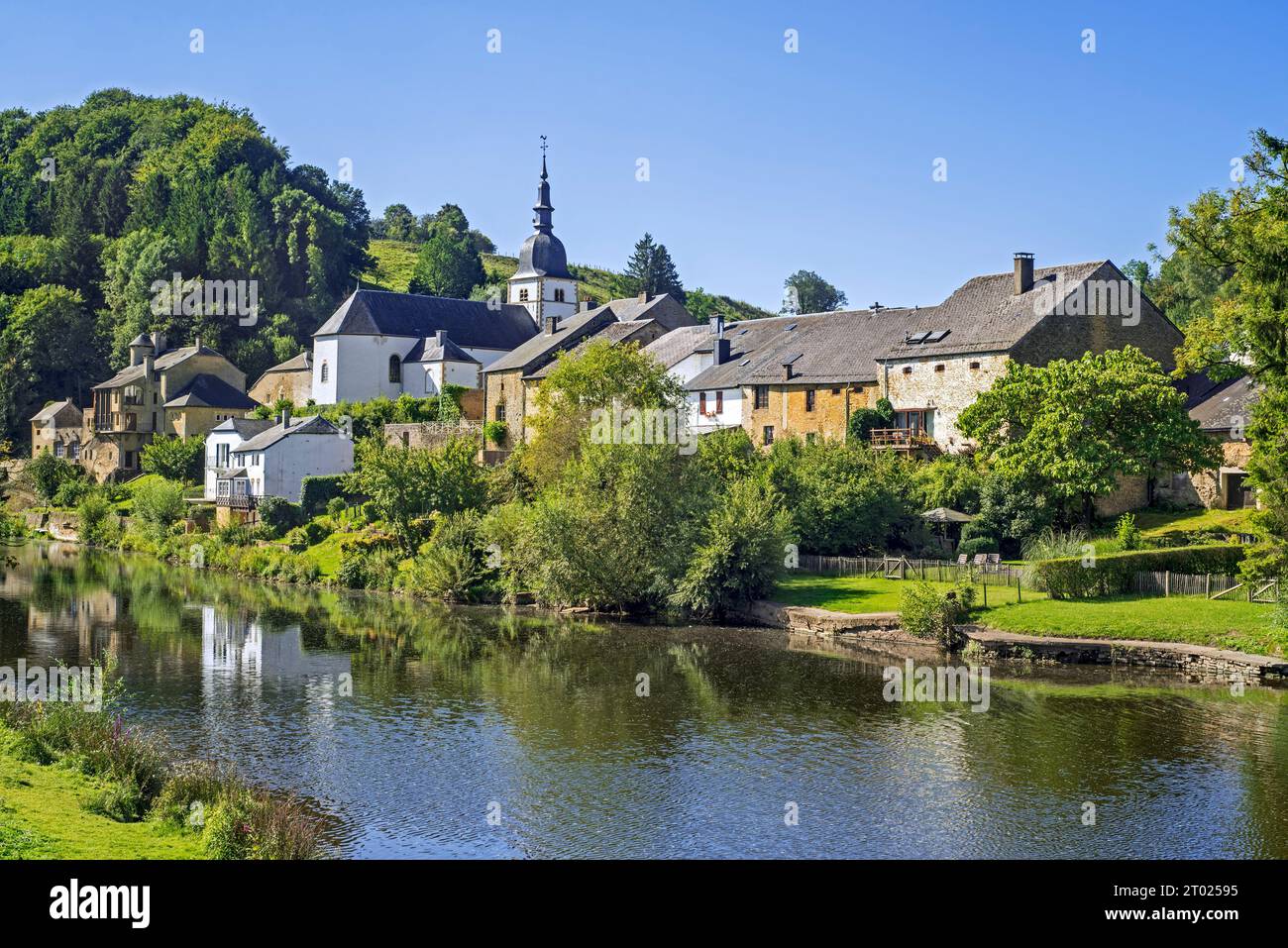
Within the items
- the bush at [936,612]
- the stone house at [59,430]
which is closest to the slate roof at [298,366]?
the stone house at [59,430]

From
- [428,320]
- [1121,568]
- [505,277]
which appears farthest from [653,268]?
[1121,568]

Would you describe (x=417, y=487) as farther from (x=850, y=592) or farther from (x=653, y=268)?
(x=653, y=268)

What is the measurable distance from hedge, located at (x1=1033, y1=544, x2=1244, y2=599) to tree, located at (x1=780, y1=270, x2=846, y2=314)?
112177 mm

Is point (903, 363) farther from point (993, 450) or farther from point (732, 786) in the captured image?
point (732, 786)

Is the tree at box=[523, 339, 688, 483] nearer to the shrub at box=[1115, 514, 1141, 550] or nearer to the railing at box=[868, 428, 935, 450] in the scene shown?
the railing at box=[868, 428, 935, 450]

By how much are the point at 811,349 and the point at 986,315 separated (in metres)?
9.87

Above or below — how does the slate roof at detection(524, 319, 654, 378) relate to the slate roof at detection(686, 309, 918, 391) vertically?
above

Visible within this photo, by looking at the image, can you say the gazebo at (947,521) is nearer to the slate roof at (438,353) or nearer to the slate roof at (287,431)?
the slate roof at (287,431)

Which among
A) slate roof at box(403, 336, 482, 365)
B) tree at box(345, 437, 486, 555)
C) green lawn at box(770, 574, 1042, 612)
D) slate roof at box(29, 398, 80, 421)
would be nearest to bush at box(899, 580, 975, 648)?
green lawn at box(770, 574, 1042, 612)

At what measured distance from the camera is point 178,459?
82562 mm

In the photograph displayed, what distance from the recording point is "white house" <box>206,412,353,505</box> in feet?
229

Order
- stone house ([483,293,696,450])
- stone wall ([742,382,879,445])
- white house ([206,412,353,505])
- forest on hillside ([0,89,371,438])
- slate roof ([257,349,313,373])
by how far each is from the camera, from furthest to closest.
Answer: forest on hillside ([0,89,371,438]), slate roof ([257,349,313,373]), stone house ([483,293,696,450]), white house ([206,412,353,505]), stone wall ([742,382,879,445])
